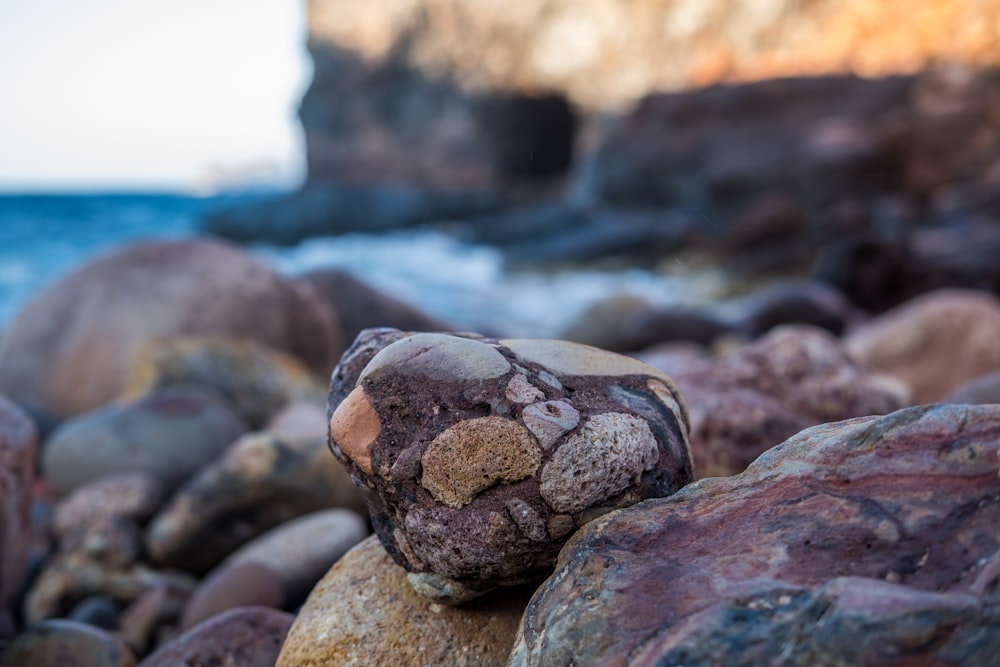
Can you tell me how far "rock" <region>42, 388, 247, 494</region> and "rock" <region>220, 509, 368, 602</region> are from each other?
2.84 ft

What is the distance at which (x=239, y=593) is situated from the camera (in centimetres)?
239

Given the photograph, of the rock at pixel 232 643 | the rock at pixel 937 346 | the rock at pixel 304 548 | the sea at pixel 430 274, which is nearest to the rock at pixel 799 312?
the sea at pixel 430 274

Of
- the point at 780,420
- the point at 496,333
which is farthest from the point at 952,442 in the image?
the point at 496,333

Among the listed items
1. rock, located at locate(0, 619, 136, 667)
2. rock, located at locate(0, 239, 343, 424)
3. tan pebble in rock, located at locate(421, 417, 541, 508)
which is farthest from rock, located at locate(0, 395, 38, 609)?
rock, located at locate(0, 239, 343, 424)

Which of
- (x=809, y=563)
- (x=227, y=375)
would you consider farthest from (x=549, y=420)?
(x=227, y=375)

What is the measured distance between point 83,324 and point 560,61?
24.3m

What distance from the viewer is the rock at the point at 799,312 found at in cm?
614

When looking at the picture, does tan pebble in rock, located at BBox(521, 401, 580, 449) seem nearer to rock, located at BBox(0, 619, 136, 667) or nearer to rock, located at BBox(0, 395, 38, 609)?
rock, located at BBox(0, 619, 136, 667)

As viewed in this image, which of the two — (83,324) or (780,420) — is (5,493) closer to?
(780,420)

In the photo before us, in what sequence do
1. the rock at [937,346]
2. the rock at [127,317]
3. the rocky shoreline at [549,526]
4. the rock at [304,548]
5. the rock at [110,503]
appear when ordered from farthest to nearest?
the rock at [127,317] → the rock at [937,346] → the rock at [110,503] → the rock at [304,548] → the rocky shoreline at [549,526]

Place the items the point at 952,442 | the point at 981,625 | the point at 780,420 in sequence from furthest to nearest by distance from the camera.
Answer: the point at 780,420, the point at 952,442, the point at 981,625

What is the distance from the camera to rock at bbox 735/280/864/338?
614 centimetres

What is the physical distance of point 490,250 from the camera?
20312 millimetres

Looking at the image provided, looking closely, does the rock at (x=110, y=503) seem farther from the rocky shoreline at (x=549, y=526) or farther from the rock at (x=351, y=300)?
the rock at (x=351, y=300)
